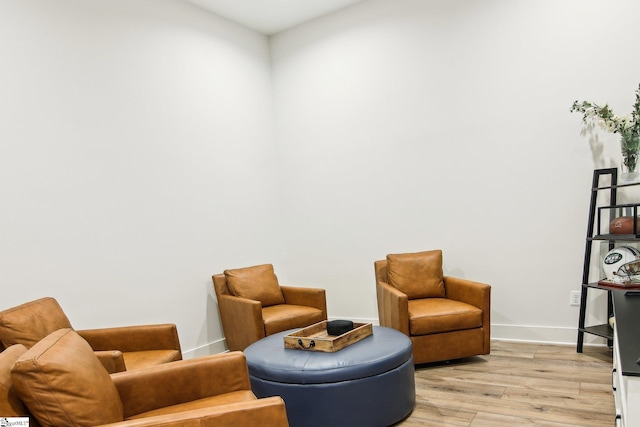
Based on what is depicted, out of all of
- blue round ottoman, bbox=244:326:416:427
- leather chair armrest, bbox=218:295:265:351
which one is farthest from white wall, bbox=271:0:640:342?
blue round ottoman, bbox=244:326:416:427

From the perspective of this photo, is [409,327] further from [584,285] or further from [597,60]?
[597,60]

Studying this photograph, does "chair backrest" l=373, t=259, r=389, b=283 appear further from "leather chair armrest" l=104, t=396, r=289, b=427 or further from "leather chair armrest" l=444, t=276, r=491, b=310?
"leather chair armrest" l=104, t=396, r=289, b=427

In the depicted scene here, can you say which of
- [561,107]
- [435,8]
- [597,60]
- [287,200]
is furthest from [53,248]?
[597,60]

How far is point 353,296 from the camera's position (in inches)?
185

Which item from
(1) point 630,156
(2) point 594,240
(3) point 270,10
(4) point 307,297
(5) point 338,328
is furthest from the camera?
(3) point 270,10

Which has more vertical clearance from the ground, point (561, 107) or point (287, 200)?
point (561, 107)

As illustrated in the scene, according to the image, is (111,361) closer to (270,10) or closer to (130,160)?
(130,160)

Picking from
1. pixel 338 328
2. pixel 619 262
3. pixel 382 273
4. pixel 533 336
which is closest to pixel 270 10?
pixel 382 273

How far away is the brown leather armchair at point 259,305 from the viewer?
11.7ft

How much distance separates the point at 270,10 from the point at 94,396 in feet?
13.0

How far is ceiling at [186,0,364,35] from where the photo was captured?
13.9 ft

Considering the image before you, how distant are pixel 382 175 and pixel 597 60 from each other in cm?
200

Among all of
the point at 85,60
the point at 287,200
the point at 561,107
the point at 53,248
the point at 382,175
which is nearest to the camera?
the point at 53,248

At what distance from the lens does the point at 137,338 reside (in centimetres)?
295
